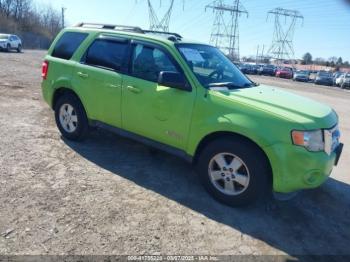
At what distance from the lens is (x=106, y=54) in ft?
17.0

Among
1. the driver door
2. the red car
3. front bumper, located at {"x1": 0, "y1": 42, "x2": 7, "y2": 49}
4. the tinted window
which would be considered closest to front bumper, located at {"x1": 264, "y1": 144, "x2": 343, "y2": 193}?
the driver door

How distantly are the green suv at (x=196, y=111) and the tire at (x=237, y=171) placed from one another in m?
0.01

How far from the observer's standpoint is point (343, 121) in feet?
36.7

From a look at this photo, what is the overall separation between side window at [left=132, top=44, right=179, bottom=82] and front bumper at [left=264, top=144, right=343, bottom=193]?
1.70m

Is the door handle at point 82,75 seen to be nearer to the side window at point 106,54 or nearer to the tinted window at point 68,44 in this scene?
the side window at point 106,54

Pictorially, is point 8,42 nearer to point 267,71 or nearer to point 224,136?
point 224,136

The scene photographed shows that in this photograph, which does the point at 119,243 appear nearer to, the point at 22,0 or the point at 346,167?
the point at 346,167

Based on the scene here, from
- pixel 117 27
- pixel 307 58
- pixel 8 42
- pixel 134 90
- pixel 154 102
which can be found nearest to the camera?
pixel 154 102

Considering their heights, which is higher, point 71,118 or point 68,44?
point 68,44

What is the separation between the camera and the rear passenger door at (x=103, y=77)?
4953mm

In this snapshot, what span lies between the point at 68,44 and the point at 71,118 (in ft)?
4.08

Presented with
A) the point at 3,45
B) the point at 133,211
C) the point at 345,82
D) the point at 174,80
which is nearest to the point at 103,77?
the point at 174,80

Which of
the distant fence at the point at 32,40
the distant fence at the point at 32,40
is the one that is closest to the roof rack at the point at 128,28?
the distant fence at the point at 32,40

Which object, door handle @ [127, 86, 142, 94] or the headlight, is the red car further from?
the headlight
